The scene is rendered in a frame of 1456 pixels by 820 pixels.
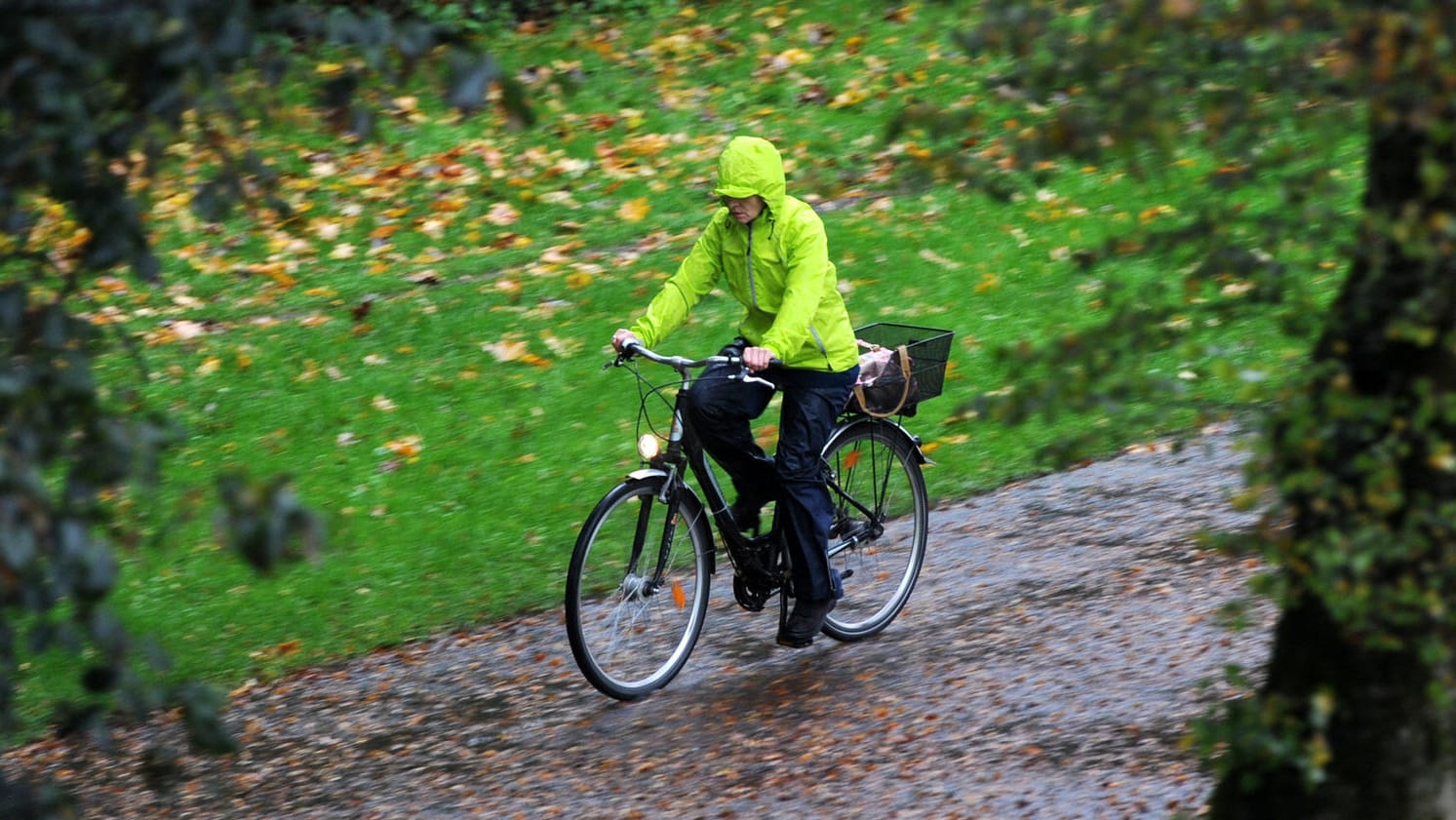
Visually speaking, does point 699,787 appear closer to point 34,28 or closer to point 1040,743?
point 1040,743

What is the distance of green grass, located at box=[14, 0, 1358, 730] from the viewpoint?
762 cm

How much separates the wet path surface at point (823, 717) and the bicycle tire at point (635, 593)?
15 cm

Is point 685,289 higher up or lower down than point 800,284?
lower down

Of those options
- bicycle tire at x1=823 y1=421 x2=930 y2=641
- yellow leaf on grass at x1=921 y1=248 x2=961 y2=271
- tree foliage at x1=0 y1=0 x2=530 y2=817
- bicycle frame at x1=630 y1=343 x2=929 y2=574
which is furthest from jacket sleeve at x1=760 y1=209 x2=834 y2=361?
yellow leaf on grass at x1=921 y1=248 x2=961 y2=271

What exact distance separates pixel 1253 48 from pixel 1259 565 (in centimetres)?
449

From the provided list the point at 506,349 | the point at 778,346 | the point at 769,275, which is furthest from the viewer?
the point at 506,349

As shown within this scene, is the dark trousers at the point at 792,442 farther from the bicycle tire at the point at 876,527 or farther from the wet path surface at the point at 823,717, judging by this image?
the wet path surface at the point at 823,717

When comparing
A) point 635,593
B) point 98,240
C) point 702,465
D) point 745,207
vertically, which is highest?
point 98,240

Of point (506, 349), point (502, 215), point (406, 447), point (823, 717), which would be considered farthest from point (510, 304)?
point (823, 717)

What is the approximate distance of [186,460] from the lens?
29.7 feet

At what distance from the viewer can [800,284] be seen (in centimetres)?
577

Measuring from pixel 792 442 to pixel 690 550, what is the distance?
1.83ft

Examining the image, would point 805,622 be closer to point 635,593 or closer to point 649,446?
point 635,593

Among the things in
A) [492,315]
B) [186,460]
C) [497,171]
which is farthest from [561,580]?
[497,171]
